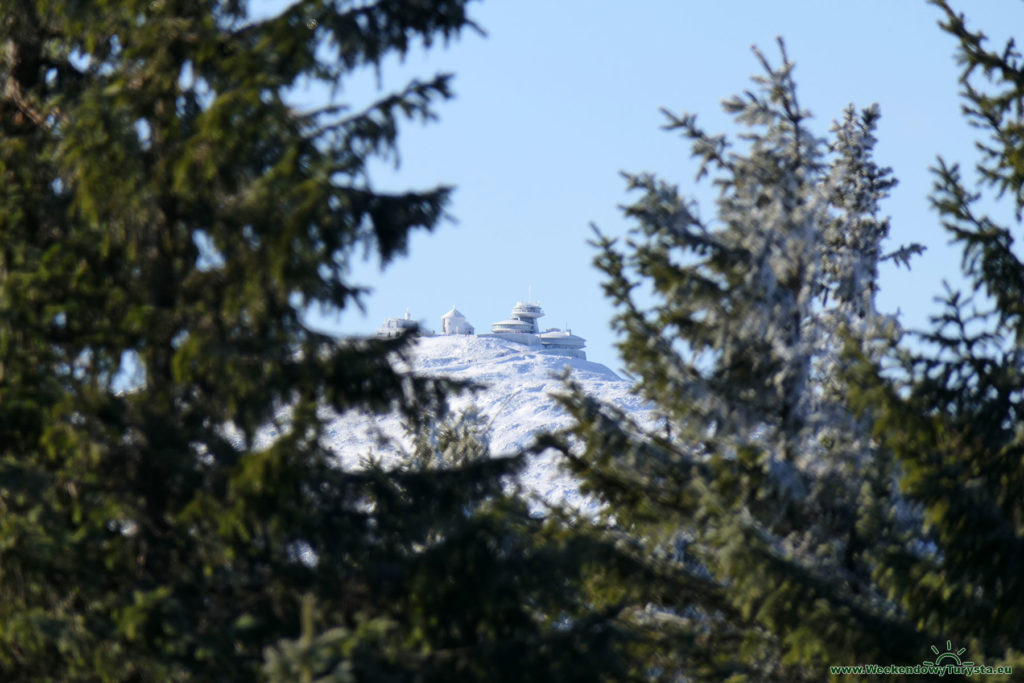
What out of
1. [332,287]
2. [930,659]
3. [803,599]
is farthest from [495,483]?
[930,659]

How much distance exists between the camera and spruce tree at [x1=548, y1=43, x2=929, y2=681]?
11109mm

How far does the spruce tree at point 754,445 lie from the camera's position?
1111 cm

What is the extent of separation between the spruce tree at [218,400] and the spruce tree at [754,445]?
2122mm

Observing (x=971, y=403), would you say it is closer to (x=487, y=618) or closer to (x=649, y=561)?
(x=649, y=561)

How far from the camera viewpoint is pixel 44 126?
35.3 feet

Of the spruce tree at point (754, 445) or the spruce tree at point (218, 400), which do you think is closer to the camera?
the spruce tree at point (218, 400)

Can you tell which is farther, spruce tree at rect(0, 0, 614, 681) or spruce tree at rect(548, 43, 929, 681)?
spruce tree at rect(548, 43, 929, 681)

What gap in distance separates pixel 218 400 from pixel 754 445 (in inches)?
184

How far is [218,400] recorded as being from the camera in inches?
375

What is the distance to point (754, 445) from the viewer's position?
11.8 m

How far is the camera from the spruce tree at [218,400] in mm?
8844

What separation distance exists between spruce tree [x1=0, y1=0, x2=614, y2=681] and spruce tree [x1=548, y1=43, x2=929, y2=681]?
212 cm

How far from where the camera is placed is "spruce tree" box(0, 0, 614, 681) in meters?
8.84

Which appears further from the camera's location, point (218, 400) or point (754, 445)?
point (754, 445)
